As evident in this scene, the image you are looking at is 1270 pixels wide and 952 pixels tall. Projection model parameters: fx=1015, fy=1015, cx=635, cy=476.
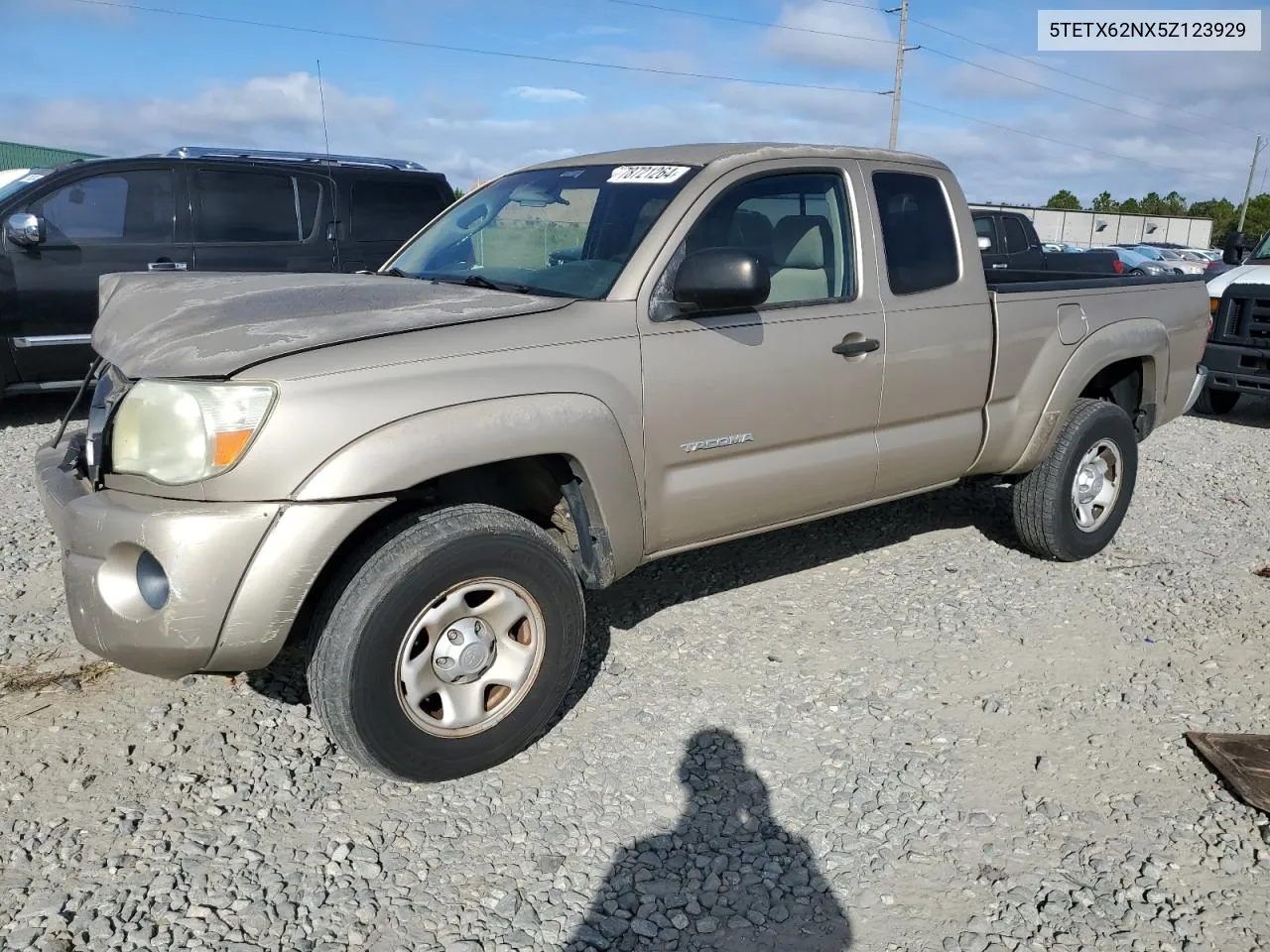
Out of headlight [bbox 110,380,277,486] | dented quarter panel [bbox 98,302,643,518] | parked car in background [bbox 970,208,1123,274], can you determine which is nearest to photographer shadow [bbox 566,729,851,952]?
dented quarter panel [bbox 98,302,643,518]

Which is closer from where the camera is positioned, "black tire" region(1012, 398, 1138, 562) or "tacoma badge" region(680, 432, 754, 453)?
"tacoma badge" region(680, 432, 754, 453)

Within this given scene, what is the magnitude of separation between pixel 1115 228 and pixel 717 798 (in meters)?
65.9

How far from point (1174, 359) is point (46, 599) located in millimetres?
5393

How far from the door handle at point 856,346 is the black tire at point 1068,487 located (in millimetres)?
1444

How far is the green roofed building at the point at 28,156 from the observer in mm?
21109

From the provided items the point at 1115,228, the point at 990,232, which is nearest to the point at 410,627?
the point at 990,232

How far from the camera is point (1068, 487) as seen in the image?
15.8 feet

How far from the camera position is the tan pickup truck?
2.62m

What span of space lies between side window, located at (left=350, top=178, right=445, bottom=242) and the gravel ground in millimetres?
4418

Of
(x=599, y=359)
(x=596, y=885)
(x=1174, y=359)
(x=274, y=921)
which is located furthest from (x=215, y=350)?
(x=1174, y=359)

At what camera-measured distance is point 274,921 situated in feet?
8.07

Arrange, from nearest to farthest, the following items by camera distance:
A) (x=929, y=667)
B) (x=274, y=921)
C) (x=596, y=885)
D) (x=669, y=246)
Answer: (x=274, y=921), (x=596, y=885), (x=669, y=246), (x=929, y=667)

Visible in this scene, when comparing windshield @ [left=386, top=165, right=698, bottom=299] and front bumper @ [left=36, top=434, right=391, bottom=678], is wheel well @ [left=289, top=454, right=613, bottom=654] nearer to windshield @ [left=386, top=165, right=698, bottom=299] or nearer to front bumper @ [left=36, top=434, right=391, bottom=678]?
front bumper @ [left=36, top=434, right=391, bottom=678]

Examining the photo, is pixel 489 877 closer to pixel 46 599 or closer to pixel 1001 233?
pixel 46 599
